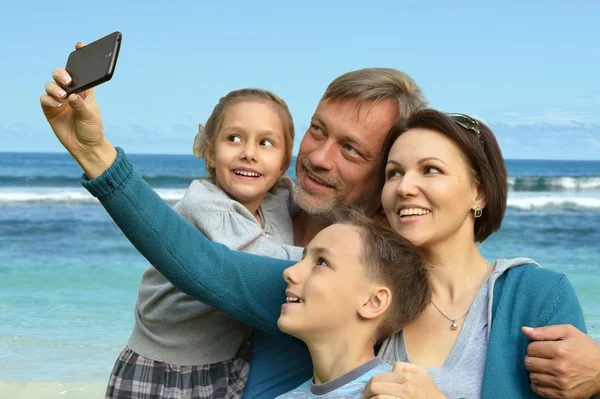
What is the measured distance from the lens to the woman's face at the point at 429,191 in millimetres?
2410

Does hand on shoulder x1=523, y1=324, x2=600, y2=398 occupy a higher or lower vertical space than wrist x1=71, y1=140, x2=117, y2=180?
lower

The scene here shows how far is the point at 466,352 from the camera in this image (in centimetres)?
237

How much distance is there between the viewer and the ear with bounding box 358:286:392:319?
7.65ft

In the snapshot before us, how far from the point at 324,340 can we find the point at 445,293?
1.49 feet

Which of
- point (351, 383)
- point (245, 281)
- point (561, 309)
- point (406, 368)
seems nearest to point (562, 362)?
point (561, 309)

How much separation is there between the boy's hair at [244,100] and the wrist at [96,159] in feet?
3.17

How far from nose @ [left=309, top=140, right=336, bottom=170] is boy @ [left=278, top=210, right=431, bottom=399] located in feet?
2.13

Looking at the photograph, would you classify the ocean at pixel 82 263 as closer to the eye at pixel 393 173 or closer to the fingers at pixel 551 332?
the eye at pixel 393 173

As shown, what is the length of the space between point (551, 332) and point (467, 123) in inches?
26.9

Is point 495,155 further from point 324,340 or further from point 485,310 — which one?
point 324,340

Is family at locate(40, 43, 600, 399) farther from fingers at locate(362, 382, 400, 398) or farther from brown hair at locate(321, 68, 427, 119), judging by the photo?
brown hair at locate(321, 68, 427, 119)

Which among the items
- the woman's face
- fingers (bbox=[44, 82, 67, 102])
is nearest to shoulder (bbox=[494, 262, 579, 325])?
the woman's face

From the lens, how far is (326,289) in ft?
7.48

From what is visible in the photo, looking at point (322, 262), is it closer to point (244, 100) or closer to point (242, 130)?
point (242, 130)
